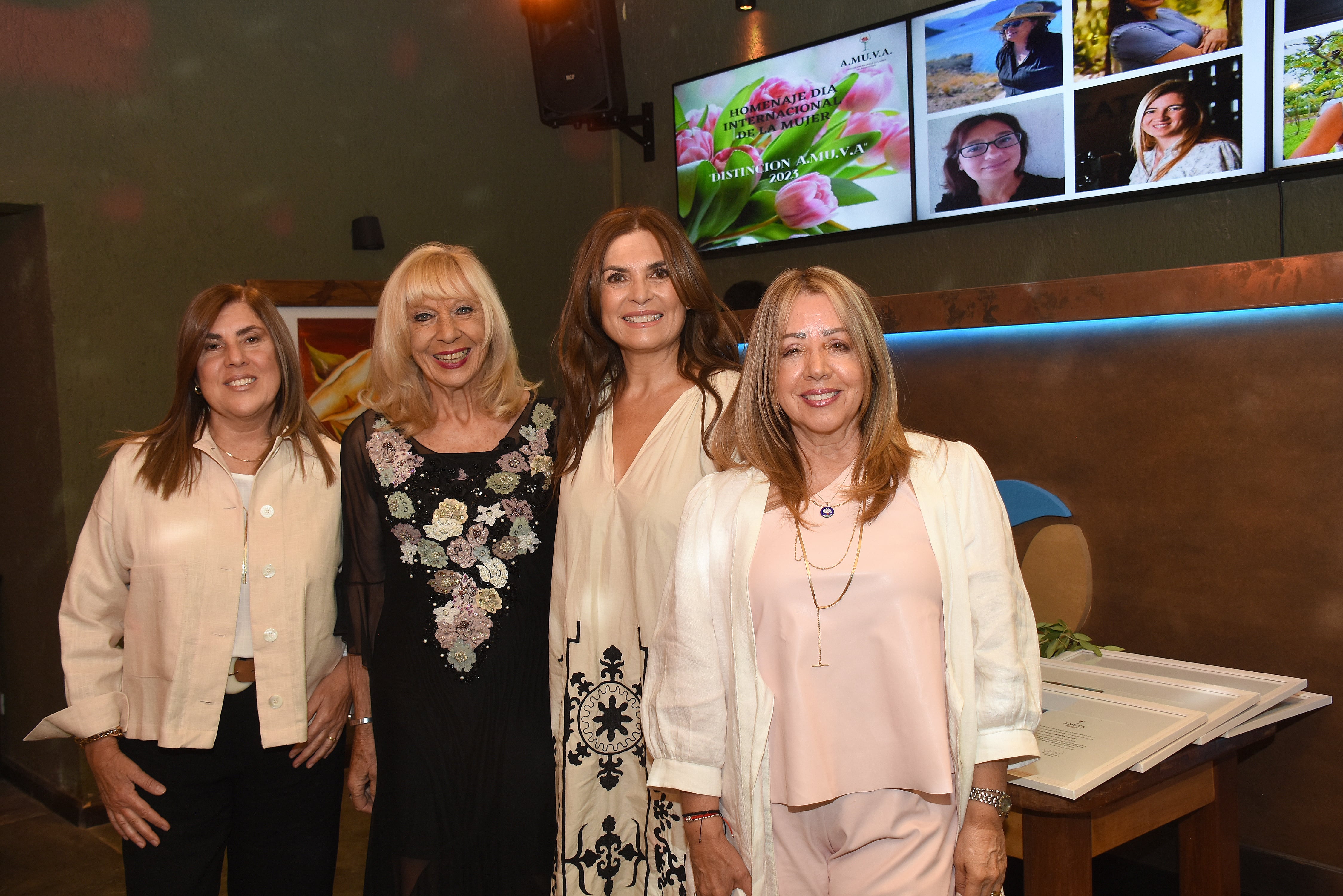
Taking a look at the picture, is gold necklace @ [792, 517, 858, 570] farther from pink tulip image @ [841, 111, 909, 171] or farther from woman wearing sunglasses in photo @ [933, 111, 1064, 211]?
pink tulip image @ [841, 111, 909, 171]

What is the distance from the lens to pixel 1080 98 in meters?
3.40

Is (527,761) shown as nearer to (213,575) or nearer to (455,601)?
(455,601)

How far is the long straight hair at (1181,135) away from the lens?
10.4 ft

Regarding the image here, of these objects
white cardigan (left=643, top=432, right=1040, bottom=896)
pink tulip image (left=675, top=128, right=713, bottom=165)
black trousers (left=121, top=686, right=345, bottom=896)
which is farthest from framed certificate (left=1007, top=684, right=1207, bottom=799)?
pink tulip image (left=675, top=128, right=713, bottom=165)

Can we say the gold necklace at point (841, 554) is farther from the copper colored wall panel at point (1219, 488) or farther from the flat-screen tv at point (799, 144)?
the flat-screen tv at point (799, 144)

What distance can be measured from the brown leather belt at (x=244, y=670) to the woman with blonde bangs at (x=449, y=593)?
20cm

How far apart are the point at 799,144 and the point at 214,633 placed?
319cm

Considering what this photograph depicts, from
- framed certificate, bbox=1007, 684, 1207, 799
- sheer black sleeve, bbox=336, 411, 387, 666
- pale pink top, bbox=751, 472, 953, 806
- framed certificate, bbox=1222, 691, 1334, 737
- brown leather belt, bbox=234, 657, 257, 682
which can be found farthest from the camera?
framed certificate, bbox=1222, 691, 1334, 737

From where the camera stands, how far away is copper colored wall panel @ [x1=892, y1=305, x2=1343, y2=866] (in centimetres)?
279

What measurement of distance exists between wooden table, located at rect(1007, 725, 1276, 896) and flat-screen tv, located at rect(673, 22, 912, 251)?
7.80 ft

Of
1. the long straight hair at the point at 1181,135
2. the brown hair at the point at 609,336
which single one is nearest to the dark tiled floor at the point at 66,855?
the brown hair at the point at 609,336

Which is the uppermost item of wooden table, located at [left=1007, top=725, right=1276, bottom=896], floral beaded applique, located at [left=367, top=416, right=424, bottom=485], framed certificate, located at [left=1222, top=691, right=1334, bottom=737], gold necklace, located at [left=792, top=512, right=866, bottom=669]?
floral beaded applique, located at [left=367, top=416, right=424, bottom=485]

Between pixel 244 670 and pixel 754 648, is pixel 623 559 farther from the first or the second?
pixel 244 670

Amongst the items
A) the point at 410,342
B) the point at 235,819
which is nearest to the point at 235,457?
the point at 410,342
